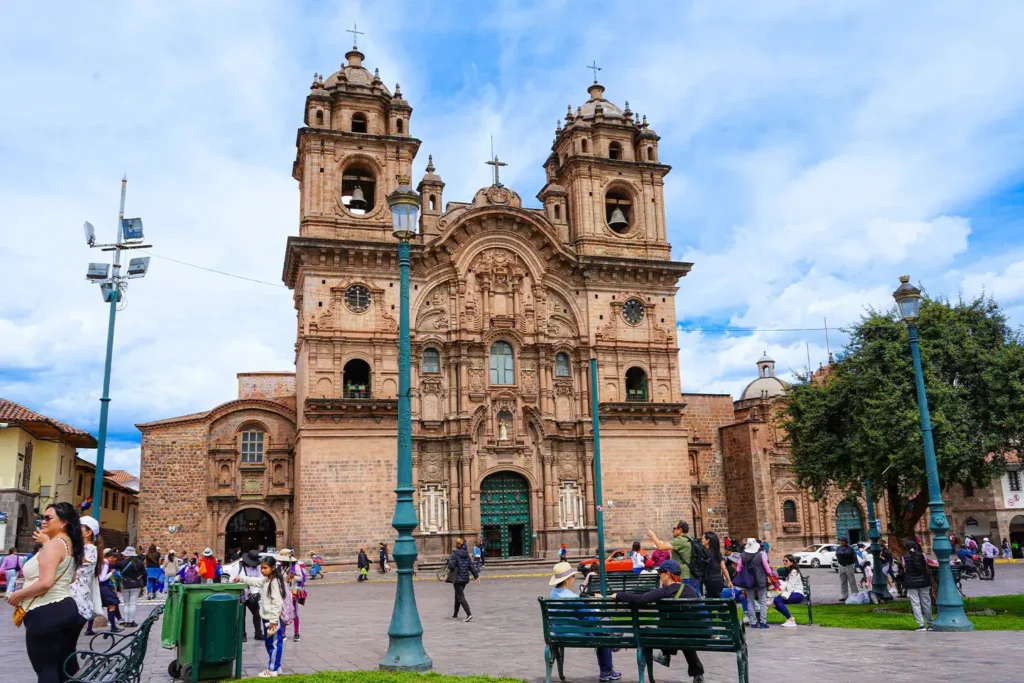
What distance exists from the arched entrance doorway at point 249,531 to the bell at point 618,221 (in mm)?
20226

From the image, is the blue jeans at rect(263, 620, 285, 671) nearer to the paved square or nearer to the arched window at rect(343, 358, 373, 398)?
the paved square

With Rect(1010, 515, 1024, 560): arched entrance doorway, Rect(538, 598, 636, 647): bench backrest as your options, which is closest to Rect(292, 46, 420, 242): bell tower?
Rect(538, 598, 636, 647): bench backrest

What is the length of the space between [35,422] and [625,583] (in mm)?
28397

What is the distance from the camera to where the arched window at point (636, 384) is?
3866cm

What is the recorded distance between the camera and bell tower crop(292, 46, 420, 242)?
118 feet

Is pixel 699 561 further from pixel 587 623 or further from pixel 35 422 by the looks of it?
pixel 35 422

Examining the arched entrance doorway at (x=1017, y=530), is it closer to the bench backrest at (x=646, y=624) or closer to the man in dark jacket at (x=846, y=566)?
the man in dark jacket at (x=846, y=566)

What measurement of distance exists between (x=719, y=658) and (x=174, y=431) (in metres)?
30.7

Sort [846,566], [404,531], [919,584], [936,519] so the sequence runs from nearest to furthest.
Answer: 1. [404,531]
2. [919,584]
3. [936,519]
4. [846,566]

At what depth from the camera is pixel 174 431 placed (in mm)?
36469

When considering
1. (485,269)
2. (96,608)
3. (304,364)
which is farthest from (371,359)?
(96,608)

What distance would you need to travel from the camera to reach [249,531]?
3656 centimetres

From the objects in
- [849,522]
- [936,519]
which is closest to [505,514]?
[849,522]

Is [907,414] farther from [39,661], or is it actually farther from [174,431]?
[174,431]
